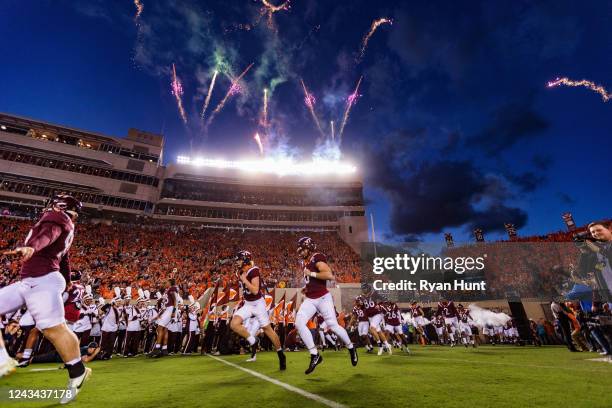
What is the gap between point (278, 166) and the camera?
55781mm

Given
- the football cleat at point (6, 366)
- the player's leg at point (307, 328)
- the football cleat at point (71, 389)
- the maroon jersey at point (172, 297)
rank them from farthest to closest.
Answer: the maroon jersey at point (172, 297) < the player's leg at point (307, 328) < the football cleat at point (71, 389) < the football cleat at point (6, 366)

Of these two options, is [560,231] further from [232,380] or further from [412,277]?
[232,380]

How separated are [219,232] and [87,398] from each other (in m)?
44.0

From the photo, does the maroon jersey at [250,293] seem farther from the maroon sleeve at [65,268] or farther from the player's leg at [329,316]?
the maroon sleeve at [65,268]

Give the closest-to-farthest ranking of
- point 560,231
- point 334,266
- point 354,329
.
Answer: point 354,329, point 334,266, point 560,231

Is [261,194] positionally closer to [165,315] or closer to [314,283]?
[165,315]

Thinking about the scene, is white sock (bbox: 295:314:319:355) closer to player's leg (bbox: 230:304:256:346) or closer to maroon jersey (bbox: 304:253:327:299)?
maroon jersey (bbox: 304:253:327:299)

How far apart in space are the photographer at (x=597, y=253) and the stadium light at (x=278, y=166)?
164 feet


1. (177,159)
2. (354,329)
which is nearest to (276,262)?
(354,329)

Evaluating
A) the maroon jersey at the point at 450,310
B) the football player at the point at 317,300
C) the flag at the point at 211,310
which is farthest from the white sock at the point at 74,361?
the maroon jersey at the point at 450,310

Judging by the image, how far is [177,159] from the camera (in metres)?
52.0

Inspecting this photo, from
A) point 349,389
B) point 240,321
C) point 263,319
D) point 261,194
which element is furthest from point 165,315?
point 261,194

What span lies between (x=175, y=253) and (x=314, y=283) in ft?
114

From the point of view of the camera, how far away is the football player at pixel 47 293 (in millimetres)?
3795
